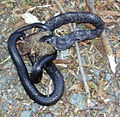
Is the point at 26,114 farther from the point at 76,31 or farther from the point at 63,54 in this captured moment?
the point at 76,31

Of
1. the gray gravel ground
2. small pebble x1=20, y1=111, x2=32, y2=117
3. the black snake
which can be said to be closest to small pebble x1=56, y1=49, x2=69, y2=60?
the gray gravel ground

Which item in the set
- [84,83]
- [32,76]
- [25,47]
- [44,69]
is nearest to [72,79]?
[84,83]

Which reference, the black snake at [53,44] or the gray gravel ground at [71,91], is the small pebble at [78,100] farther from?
the black snake at [53,44]

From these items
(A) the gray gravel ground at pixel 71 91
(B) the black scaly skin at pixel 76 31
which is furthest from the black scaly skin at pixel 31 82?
(B) the black scaly skin at pixel 76 31

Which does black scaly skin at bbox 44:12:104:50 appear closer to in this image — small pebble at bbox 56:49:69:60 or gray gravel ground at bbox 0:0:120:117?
small pebble at bbox 56:49:69:60

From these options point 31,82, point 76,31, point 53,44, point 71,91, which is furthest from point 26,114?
point 76,31

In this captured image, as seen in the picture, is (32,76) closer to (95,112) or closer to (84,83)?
(84,83)
